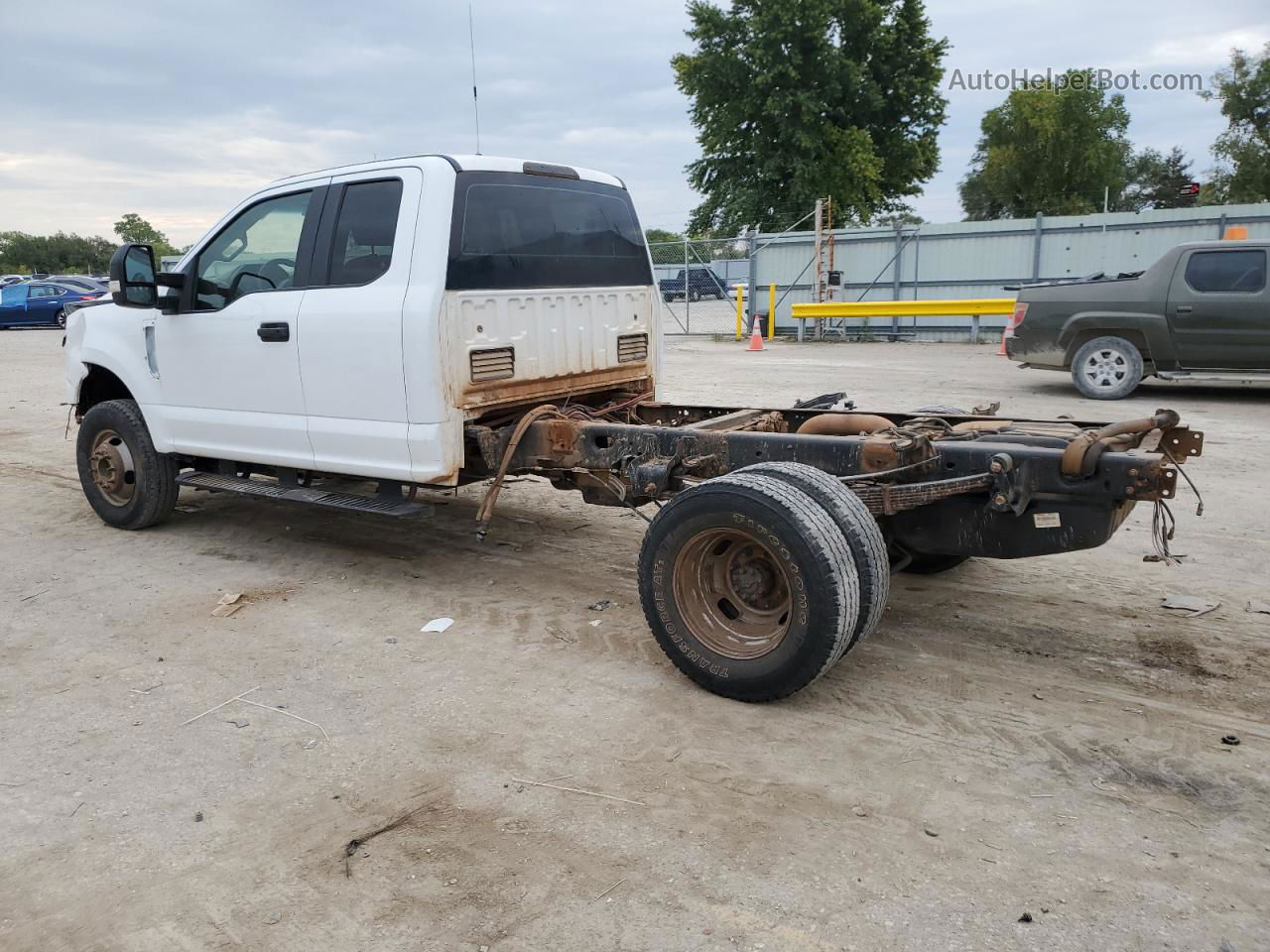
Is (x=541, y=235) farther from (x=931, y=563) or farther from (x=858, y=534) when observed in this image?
(x=931, y=563)

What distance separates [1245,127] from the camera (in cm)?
4566

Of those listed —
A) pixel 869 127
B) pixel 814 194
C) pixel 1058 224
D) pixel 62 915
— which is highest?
pixel 869 127

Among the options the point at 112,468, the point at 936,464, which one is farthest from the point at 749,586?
the point at 112,468

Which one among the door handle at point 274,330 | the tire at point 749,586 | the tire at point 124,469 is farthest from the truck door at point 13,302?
the tire at point 749,586

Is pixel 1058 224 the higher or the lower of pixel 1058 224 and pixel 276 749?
the higher

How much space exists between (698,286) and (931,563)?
23.8 meters

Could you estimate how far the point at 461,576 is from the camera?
5500 mm

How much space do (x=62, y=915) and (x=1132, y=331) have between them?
11.6 meters

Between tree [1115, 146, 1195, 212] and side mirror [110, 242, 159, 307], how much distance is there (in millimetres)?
68879

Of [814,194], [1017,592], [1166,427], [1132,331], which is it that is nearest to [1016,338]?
[1132,331]

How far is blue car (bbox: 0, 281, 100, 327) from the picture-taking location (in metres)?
29.7

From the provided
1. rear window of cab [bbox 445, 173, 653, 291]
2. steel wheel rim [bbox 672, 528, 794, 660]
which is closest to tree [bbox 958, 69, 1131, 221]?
rear window of cab [bbox 445, 173, 653, 291]

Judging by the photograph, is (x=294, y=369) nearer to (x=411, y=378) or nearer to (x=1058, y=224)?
(x=411, y=378)

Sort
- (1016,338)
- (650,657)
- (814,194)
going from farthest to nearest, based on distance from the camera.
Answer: (814,194), (1016,338), (650,657)
